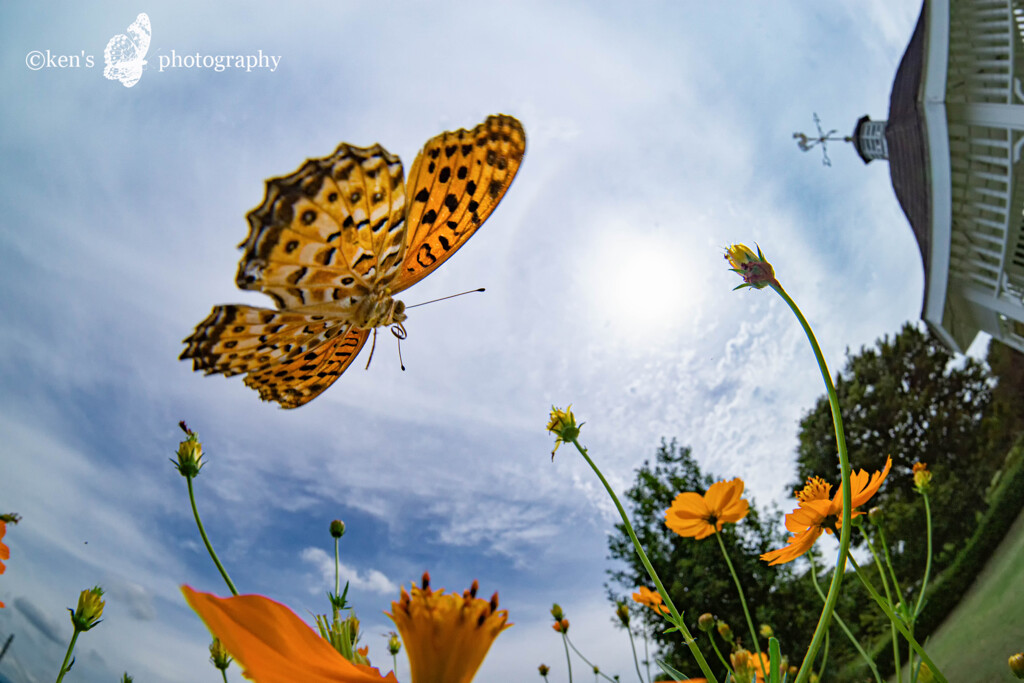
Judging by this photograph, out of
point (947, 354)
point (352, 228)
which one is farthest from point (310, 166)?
point (947, 354)

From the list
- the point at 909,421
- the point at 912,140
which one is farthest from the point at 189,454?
the point at 909,421

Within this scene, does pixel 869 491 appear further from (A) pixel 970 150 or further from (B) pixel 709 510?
(A) pixel 970 150

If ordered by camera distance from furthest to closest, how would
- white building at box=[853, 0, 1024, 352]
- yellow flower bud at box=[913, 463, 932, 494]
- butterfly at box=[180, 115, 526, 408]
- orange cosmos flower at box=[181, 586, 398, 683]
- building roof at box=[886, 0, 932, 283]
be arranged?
1. building roof at box=[886, 0, 932, 283]
2. white building at box=[853, 0, 1024, 352]
3. yellow flower bud at box=[913, 463, 932, 494]
4. butterfly at box=[180, 115, 526, 408]
5. orange cosmos flower at box=[181, 586, 398, 683]

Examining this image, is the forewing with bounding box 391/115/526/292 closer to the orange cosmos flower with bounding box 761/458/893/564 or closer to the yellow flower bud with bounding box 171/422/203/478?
the yellow flower bud with bounding box 171/422/203/478

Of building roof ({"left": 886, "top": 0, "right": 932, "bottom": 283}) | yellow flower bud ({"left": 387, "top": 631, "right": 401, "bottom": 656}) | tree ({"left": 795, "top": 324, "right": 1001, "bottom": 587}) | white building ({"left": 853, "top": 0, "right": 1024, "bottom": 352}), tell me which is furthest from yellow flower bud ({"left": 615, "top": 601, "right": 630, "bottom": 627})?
tree ({"left": 795, "top": 324, "right": 1001, "bottom": 587})

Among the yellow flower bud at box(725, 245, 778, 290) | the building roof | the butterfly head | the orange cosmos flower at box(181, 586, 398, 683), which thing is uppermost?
the building roof
